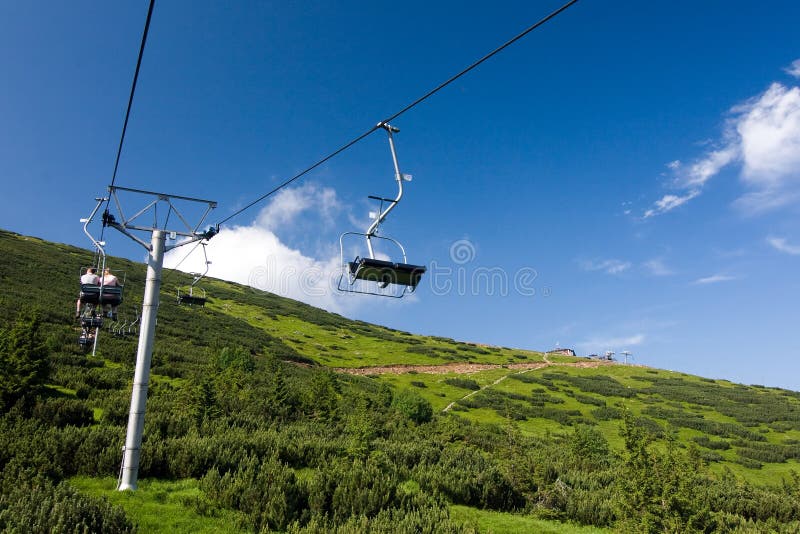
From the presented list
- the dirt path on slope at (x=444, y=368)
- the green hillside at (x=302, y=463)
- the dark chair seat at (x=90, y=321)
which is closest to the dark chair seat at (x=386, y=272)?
the green hillside at (x=302, y=463)

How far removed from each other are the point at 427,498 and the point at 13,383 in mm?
13906

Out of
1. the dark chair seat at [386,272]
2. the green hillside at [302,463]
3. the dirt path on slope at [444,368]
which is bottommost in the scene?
the green hillside at [302,463]

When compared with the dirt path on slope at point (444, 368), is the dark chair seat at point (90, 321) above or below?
above

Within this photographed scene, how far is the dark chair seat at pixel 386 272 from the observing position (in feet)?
31.9

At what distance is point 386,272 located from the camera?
32.8 feet

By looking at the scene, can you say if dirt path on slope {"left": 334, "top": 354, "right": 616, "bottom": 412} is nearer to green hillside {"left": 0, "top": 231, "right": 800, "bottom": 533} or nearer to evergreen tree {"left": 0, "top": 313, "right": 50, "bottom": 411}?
green hillside {"left": 0, "top": 231, "right": 800, "bottom": 533}

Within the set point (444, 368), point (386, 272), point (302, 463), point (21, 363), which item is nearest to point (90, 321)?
point (21, 363)

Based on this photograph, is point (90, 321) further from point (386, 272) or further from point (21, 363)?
point (386, 272)

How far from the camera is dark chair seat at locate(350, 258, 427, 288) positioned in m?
9.71

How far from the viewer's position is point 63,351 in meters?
26.0

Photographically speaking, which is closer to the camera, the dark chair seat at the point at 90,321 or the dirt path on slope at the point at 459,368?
the dark chair seat at the point at 90,321

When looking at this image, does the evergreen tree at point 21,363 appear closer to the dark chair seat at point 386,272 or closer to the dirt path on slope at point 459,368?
the dark chair seat at point 386,272

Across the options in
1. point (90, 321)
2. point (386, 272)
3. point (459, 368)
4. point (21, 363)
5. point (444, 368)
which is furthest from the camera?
point (459, 368)

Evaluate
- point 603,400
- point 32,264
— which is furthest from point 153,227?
point 32,264
